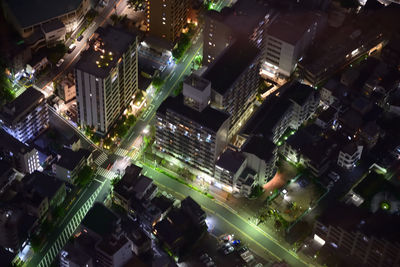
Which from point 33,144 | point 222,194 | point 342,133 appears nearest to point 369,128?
point 342,133

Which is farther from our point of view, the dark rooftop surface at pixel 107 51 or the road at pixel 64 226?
the dark rooftop surface at pixel 107 51

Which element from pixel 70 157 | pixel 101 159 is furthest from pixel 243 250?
pixel 70 157

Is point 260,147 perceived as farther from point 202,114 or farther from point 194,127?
point 194,127

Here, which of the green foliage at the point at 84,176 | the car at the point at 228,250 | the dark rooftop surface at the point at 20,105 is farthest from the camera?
the dark rooftop surface at the point at 20,105

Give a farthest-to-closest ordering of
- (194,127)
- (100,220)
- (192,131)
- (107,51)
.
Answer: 1. (107,51)
2. (192,131)
3. (194,127)
4. (100,220)

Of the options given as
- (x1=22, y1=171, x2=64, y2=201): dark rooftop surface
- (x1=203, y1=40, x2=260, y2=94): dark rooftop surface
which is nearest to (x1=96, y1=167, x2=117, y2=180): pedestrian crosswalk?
(x1=22, y1=171, x2=64, y2=201): dark rooftop surface

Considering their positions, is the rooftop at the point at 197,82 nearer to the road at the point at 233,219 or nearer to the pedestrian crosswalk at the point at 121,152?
the road at the point at 233,219

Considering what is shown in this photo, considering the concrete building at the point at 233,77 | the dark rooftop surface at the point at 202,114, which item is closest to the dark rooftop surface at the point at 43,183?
the dark rooftop surface at the point at 202,114
